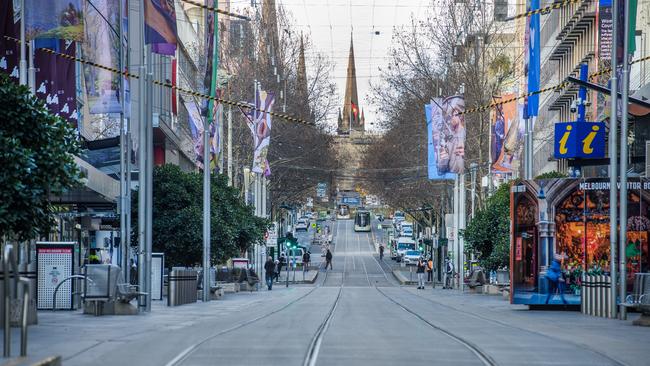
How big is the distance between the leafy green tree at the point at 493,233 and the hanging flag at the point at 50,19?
86.5 ft

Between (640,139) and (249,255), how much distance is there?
50.7m

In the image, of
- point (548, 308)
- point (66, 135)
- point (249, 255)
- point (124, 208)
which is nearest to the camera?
point (66, 135)

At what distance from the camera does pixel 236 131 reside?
87812 mm

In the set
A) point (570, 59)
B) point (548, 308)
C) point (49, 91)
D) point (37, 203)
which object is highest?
point (570, 59)

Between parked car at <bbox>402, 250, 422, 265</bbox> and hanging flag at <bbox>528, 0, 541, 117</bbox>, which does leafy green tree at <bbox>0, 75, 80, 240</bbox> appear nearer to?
hanging flag at <bbox>528, 0, 541, 117</bbox>

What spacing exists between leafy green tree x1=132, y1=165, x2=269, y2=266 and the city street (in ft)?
69.9

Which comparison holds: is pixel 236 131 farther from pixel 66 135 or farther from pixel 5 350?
pixel 5 350

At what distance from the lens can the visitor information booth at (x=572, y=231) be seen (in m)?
32.6

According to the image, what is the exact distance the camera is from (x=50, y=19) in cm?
3062

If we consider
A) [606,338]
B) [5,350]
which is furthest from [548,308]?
[5,350]

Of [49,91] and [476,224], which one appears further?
[476,224]

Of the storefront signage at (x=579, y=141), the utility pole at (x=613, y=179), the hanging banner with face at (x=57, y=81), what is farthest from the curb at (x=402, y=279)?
the utility pole at (x=613, y=179)

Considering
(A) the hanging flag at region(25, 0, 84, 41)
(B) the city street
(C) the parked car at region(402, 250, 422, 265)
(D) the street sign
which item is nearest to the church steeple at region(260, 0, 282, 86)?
(D) the street sign

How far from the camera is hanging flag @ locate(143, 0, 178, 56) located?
111 feet
